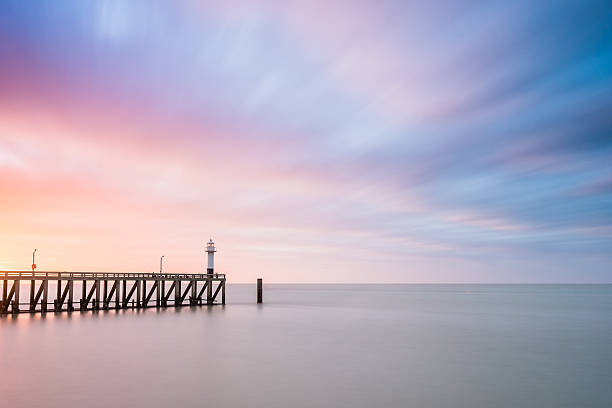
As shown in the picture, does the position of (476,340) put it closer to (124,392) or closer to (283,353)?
(283,353)

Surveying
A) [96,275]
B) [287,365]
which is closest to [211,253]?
[96,275]

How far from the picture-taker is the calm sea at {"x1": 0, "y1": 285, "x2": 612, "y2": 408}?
54.4 feet

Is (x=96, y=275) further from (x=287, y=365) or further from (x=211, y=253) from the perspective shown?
Answer: (x=287, y=365)

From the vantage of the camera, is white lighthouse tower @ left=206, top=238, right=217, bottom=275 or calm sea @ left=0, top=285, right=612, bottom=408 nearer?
calm sea @ left=0, top=285, right=612, bottom=408

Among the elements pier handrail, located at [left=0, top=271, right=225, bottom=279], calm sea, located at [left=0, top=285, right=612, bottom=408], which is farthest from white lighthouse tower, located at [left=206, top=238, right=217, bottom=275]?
calm sea, located at [left=0, top=285, right=612, bottom=408]

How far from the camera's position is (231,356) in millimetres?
24609

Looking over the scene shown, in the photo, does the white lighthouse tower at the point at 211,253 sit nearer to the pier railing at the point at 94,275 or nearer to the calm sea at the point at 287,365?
the pier railing at the point at 94,275

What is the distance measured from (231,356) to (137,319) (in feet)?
55.5

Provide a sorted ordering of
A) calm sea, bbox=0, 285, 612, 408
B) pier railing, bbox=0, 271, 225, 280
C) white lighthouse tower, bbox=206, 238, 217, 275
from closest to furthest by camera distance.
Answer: calm sea, bbox=0, 285, 612, 408
pier railing, bbox=0, 271, 225, 280
white lighthouse tower, bbox=206, 238, 217, 275

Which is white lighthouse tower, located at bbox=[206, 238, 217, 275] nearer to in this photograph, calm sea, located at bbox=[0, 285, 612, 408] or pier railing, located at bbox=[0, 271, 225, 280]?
pier railing, located at bbox=[0, 271, 225, 280]

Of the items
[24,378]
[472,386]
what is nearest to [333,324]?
[472,386]

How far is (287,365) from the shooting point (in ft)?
73.6

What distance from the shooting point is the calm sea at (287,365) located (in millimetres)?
16578

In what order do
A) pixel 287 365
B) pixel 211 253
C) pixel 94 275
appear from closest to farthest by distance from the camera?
pixel 287 365 < pixel 94 275 < pixel 211 253
